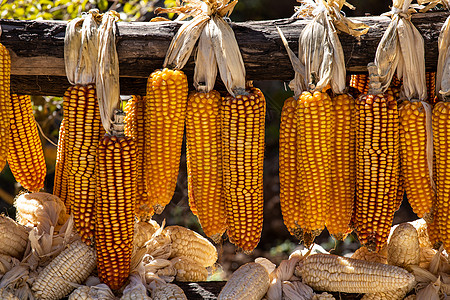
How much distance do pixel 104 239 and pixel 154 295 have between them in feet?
1.68

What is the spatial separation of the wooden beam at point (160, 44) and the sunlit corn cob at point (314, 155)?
31cm

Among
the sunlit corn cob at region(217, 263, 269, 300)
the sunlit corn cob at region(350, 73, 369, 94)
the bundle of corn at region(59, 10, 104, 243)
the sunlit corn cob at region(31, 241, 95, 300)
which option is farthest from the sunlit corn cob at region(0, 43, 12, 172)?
the sunlit corn cob at region(350, 73, 369, 94)

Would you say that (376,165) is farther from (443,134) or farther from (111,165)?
(111,165)

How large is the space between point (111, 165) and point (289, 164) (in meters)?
1.14

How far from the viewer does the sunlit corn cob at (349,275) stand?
10.3 feet

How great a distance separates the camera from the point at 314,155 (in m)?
3.01

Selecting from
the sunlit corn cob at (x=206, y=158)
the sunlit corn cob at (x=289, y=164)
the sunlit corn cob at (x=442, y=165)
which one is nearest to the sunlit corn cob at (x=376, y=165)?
the sunlit corn cob at (x=442, y=165)

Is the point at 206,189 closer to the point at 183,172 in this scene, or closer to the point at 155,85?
the point at 155,85

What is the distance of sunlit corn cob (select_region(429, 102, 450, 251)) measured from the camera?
296cm

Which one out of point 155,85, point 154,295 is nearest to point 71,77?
point 155,85

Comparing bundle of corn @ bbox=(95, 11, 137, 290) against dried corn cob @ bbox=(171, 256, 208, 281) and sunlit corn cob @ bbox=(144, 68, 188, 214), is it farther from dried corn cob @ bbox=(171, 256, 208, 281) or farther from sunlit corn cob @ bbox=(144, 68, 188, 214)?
dried corn cob @ bbox=(171, 256, 208, 281)

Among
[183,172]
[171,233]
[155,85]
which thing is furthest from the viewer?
[183,172]

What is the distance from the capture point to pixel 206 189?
125 inches

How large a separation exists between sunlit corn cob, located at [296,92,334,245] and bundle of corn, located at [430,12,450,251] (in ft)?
2.13
